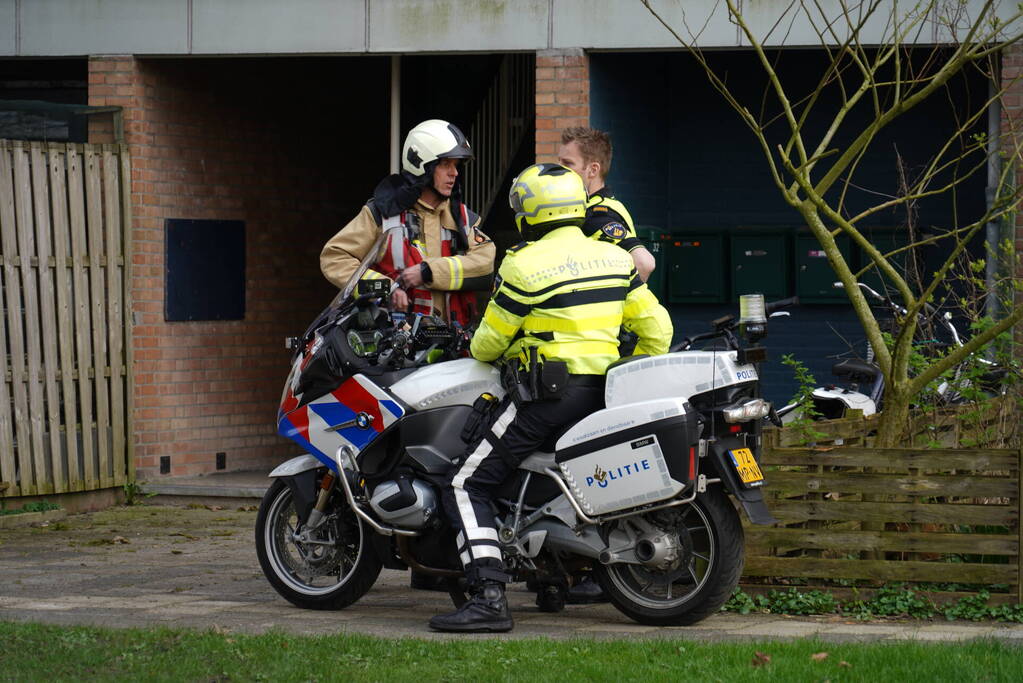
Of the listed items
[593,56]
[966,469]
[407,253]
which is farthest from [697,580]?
[593,56]

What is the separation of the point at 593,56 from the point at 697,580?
17.4ft

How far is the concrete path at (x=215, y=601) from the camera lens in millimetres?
6496

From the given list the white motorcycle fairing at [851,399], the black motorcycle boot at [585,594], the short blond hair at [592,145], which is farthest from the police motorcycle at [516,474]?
the white motorcycle fairing at [851,399]

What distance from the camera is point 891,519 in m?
6.91

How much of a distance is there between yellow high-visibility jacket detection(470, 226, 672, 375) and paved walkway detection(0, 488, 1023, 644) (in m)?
1.15

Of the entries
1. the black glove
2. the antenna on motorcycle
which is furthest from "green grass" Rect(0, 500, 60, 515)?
the antenna on motorcycle

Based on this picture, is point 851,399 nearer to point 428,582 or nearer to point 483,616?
point 428,582

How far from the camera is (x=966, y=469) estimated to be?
683 cm

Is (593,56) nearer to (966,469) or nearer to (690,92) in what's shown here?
(690,92)

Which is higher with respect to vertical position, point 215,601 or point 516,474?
point 516,474

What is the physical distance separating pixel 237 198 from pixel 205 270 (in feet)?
2.43

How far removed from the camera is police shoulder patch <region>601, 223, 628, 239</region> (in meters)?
7.08

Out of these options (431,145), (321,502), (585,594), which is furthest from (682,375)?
(431,145)

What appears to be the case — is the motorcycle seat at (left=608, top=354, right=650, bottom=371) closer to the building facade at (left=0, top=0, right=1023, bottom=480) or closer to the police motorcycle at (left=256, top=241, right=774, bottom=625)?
the police motorcycle at (left=256, top=241, right=774, bottom=625)
